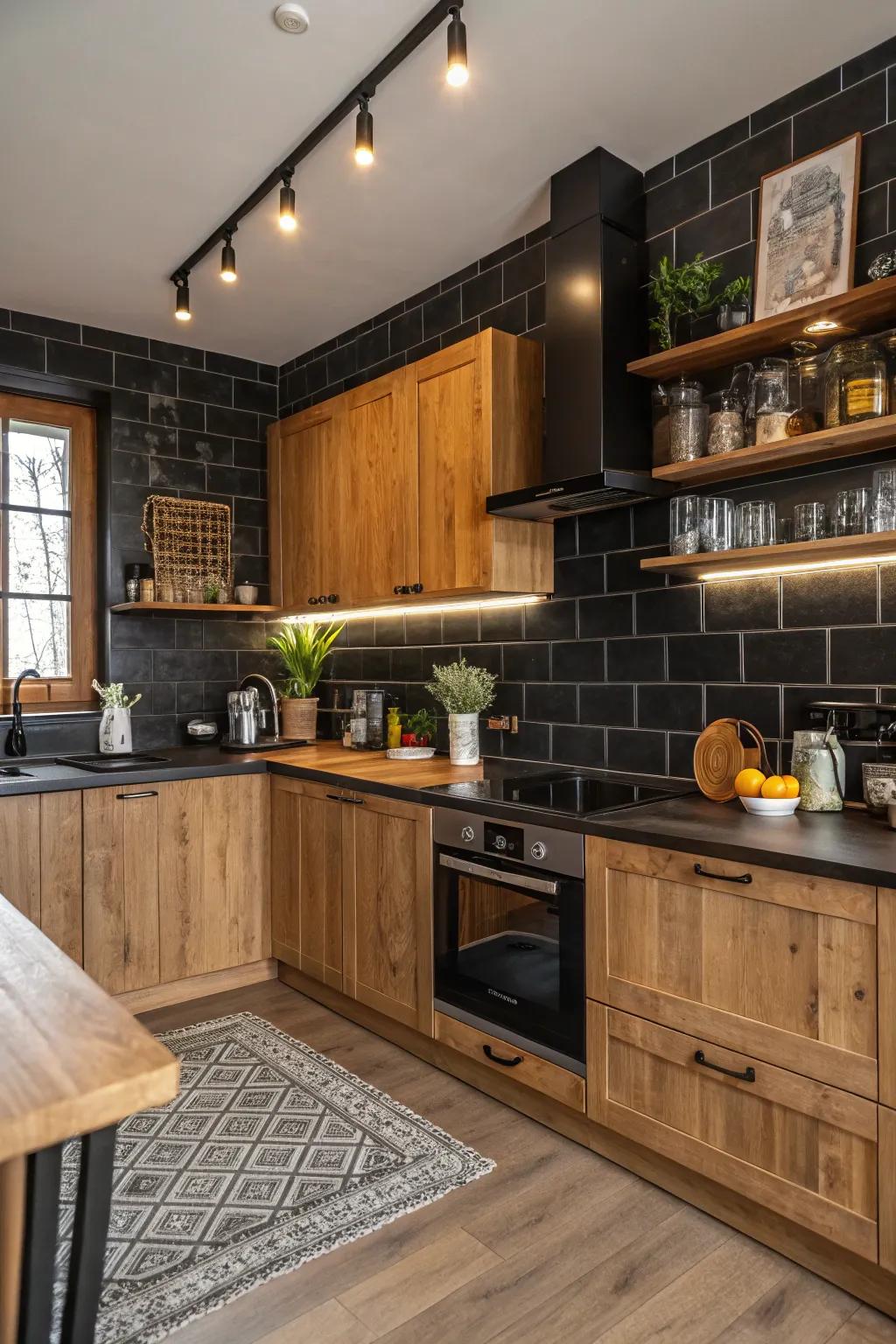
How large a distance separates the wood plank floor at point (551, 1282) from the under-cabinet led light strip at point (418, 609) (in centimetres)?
182

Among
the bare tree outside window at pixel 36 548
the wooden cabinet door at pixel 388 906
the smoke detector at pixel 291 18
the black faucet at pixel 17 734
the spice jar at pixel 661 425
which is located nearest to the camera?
the smoke detector at pixel 291 18

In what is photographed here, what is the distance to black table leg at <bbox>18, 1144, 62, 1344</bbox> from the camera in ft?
2.83

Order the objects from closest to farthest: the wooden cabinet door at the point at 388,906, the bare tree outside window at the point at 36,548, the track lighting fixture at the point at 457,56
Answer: the track lighting fixture at the point at 457,56 < the wooden cabinet door at the point at 388,906 < the bare tree outside window at the point at 36,548

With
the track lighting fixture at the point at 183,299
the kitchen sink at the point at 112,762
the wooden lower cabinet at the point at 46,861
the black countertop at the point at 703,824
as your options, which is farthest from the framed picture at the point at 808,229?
the wooden lower cabinet at the point at 46,861

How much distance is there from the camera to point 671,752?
2705mm

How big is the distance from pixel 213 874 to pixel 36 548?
5.43ft

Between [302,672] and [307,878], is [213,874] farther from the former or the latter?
[302,672]

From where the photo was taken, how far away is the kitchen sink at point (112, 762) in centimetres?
325

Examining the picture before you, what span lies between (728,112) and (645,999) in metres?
2.41

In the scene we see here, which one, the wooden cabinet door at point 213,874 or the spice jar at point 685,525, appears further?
the wooden cabinet door at point 213,874

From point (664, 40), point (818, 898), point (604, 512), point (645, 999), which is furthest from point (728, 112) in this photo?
point (645, 999)

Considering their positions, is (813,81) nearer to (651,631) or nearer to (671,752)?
(651,631)

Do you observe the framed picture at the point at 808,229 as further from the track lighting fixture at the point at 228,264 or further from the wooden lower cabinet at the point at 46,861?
the wooden lower cabinet at the point at 46,861

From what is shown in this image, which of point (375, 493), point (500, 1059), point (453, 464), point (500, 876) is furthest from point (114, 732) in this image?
point (500, 1059)
